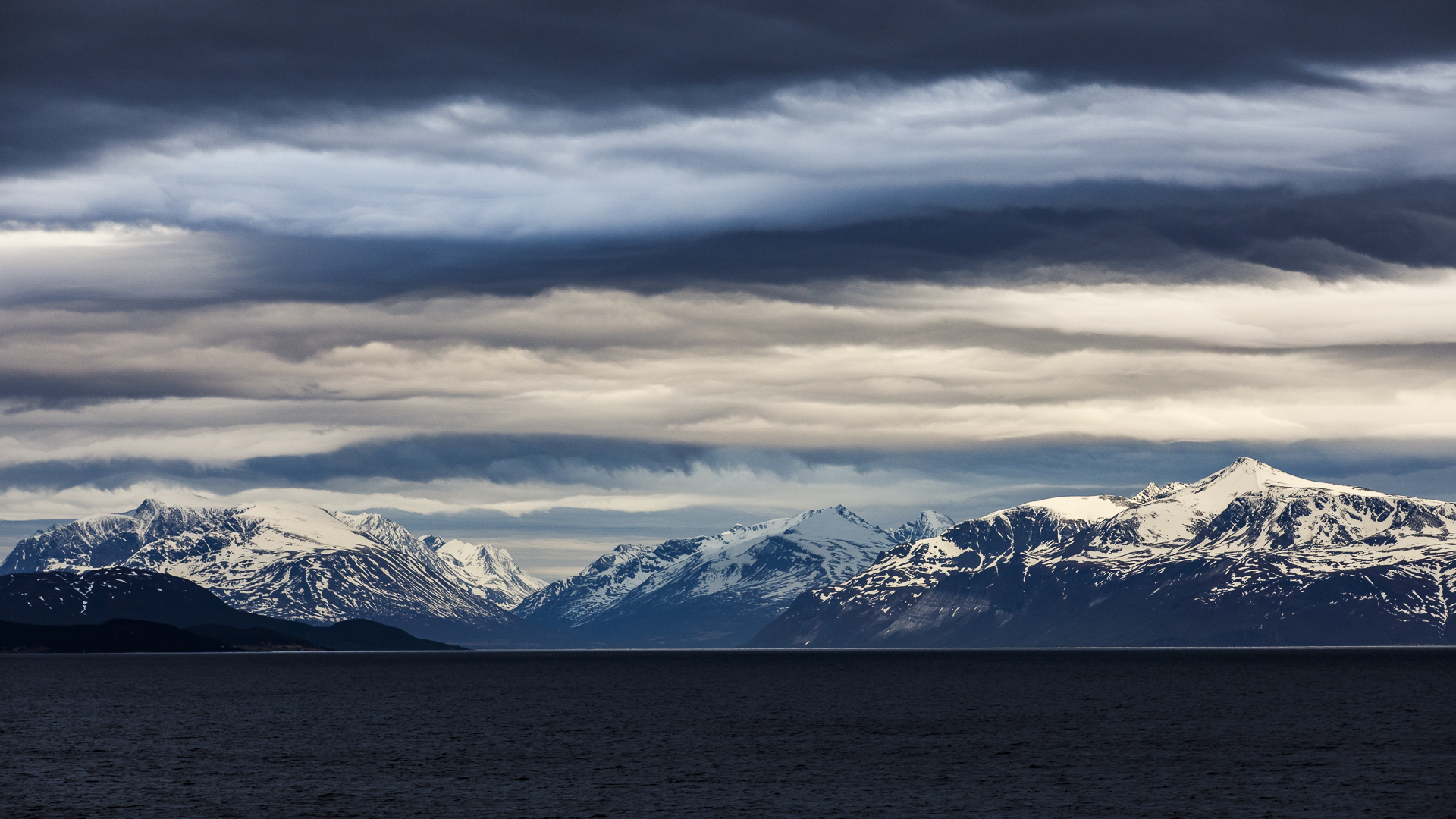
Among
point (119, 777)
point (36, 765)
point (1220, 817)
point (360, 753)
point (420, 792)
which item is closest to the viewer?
point (1220, 817)

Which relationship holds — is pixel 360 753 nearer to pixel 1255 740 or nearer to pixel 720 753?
pixel 720 753

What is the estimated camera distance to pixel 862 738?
609 feet

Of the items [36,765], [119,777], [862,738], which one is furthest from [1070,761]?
[36,765]

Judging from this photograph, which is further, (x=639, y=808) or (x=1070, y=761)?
(x=1070, y=761)

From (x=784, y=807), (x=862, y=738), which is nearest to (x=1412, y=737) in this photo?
(x=862, y=738)

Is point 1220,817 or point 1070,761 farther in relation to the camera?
point 1070,761

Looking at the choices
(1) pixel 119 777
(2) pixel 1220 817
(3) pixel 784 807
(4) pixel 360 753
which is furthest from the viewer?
(4) pixel 360 753

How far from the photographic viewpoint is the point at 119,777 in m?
140

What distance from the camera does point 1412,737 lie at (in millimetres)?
178750

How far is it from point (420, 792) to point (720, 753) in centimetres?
4656

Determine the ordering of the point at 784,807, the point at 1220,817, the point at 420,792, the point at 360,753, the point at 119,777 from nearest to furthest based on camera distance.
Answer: the point at 1220,817 < the point at 784,807 < the point at 420,792 < the point at 119,777 < the point at 360,753

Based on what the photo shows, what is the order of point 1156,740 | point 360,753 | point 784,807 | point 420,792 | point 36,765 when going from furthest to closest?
point 1156,740 < point 360,753 < point 36,765 < point 420,792 < point 784,807

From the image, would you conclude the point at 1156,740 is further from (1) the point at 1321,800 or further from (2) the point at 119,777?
(2) the point at 119,777

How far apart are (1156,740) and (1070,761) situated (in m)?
28.6
